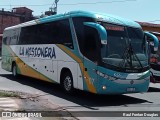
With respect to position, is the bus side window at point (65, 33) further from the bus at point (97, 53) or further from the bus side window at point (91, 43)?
the bus side window at point (91, 43)

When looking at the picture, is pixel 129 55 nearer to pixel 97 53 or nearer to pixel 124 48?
pixel 124 48

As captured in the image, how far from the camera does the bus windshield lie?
1191 cm

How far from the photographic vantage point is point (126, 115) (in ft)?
33.1

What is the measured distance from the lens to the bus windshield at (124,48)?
1191cm

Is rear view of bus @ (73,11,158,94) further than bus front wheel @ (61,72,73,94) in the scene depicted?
No

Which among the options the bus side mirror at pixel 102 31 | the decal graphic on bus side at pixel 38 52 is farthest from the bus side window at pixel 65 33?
the bus side mirror at pixel 102 31

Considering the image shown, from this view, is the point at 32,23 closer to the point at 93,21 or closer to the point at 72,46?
the point at 72,46

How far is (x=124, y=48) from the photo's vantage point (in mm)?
12344

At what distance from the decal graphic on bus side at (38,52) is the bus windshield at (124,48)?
11.7 ft

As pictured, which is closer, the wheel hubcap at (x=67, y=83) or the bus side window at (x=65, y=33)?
the bus side window at (x=65, y=33)

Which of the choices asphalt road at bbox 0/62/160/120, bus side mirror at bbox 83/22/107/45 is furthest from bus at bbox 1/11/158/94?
asphalt road at bbox 0/62/160/120

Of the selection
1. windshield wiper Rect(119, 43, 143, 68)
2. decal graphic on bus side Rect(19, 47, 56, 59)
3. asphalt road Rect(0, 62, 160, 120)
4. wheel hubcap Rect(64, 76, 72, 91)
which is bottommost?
asphalt road Rect(0, 62, 160, 120)

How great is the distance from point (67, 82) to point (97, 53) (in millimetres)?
2569

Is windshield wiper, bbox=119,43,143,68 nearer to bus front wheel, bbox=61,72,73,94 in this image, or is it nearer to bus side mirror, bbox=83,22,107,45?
bus side mirror, bbox=83,22,107,45
